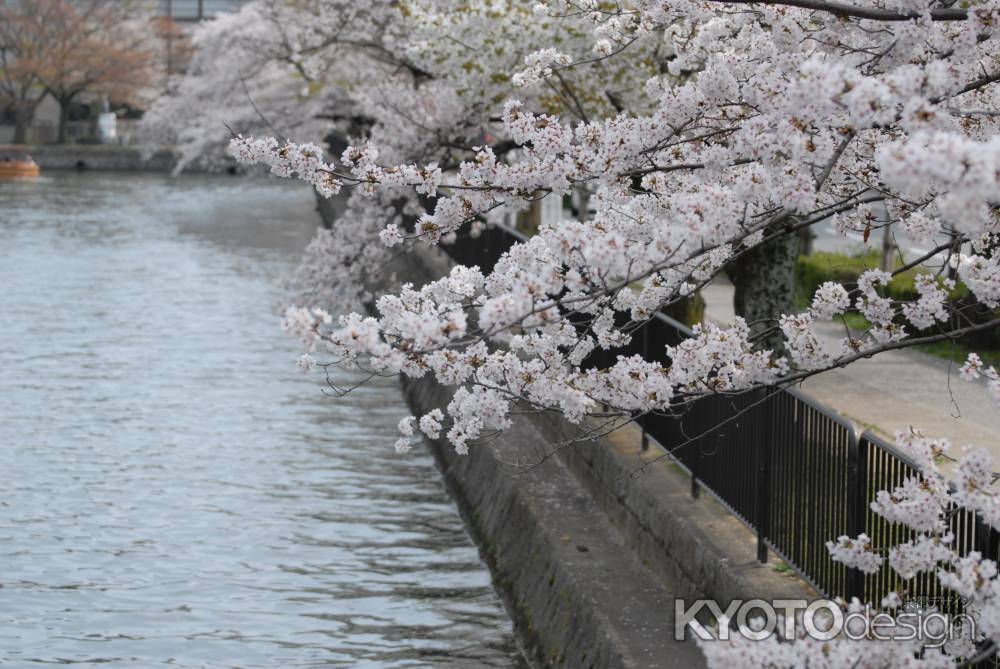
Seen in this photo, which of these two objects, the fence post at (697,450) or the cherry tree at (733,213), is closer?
the cherry tree at (733,213)

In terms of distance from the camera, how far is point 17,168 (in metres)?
68.8

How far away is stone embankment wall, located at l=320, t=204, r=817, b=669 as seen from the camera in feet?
29.4

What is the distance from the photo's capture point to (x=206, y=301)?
30.2 metres

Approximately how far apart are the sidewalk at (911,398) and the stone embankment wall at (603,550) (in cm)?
236

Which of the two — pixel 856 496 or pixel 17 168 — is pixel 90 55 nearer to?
pixel 17 168

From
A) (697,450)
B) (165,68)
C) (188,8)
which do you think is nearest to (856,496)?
(697,450)

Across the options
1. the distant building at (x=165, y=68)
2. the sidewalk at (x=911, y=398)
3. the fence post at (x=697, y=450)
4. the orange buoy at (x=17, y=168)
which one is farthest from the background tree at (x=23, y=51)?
the fence post at (x=697, y=450)

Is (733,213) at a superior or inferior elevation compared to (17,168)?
superior

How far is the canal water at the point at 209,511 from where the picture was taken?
11.4 meters

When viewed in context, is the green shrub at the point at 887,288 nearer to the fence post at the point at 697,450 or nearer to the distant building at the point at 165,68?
the fence post at the point at 697,450

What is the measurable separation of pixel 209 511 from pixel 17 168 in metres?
57.3

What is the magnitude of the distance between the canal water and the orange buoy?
1608 inches

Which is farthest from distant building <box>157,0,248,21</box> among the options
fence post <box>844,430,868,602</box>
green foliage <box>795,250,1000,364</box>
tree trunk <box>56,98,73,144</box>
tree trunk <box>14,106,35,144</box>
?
fence post <box>844,430,868,602</box>

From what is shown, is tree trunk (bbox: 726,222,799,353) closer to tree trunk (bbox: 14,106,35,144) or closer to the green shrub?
the green shrub
